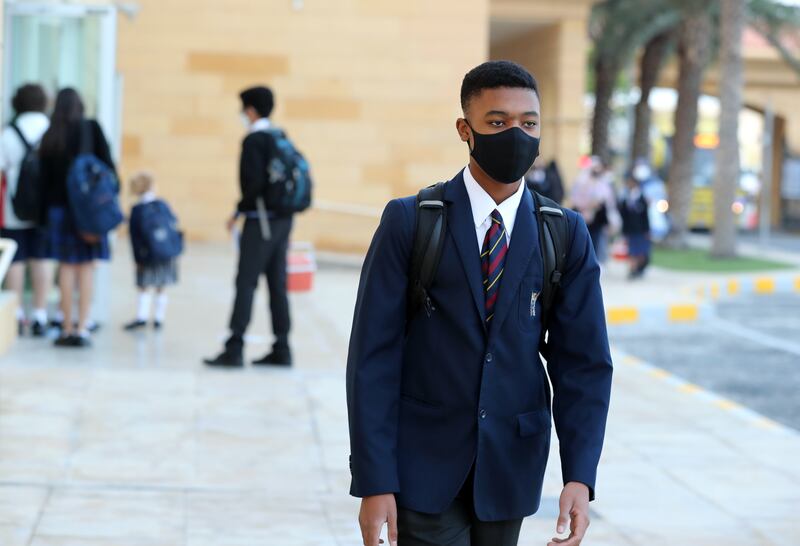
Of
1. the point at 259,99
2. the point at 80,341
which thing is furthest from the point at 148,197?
the point at 259,99

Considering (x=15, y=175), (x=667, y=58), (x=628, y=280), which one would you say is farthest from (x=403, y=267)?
(x=667, y=58)

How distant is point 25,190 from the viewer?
9914 mm

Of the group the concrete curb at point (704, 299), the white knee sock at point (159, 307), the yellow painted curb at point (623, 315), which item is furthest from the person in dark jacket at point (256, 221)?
the yellow painted curb at point (623, 315)

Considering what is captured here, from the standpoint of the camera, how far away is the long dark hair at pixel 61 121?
9.87 metres

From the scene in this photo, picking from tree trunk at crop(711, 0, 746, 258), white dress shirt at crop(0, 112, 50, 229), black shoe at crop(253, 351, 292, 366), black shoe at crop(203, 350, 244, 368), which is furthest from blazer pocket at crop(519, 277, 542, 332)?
tree trunk at crop(711, 0, 746, 258)

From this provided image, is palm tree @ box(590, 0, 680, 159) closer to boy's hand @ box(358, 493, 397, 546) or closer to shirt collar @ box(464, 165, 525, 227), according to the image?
shirt collar @ box(464, 165, 525, 227)

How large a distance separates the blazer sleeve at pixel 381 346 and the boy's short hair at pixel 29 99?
24.3 ft

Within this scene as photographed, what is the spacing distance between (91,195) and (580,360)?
677 centimetres

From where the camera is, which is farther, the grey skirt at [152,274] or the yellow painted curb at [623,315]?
the yellow painted curb at [623,315]

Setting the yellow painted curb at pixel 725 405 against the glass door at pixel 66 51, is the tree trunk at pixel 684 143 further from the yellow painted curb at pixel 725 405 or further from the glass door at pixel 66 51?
the yellow painted curb at pixel 725 405

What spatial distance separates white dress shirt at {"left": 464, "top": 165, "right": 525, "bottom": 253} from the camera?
3469 millimetres

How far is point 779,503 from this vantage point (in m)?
6.99

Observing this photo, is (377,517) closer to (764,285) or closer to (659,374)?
(659,374)

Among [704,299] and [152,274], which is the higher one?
[152,274]
